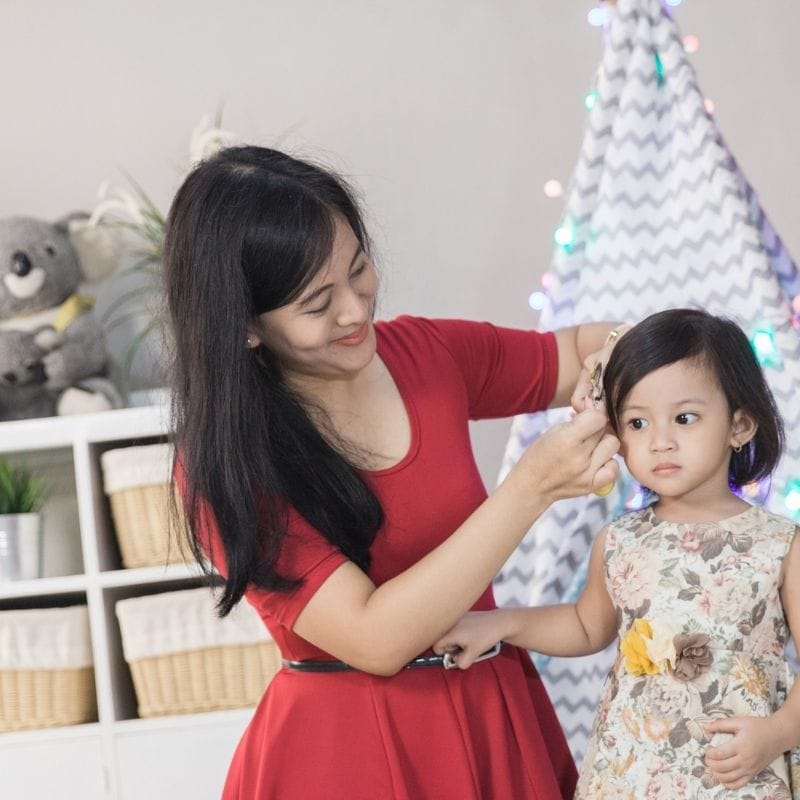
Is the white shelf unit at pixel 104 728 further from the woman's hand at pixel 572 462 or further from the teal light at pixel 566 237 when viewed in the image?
the woman's hand at pixel 572 462

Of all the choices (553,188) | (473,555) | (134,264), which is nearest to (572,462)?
(473,555)

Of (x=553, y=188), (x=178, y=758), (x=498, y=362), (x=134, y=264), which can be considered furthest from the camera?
(x=134, y=264)

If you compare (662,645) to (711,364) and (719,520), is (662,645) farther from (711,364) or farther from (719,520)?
(711,364)

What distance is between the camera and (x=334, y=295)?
1.25 meters

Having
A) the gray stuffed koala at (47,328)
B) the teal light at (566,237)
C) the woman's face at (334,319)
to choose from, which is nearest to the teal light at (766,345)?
the teal light at (566,237)

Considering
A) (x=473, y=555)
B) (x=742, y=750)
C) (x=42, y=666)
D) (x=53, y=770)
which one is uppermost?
(x=473, y=555)

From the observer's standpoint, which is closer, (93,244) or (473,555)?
(473,555)

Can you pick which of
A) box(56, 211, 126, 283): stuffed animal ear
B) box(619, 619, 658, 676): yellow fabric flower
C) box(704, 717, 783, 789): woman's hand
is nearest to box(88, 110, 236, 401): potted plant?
box(56, 211, 126, 283): stuffed animal ear

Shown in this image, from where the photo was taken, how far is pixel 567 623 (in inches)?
56.1

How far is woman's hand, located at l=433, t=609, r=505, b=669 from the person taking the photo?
129 centimetres

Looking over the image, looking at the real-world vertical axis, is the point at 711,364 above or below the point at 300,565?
above

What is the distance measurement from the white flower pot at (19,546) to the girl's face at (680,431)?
1.32 meters

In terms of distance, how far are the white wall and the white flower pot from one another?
71 cm

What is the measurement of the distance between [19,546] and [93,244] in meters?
0.62
